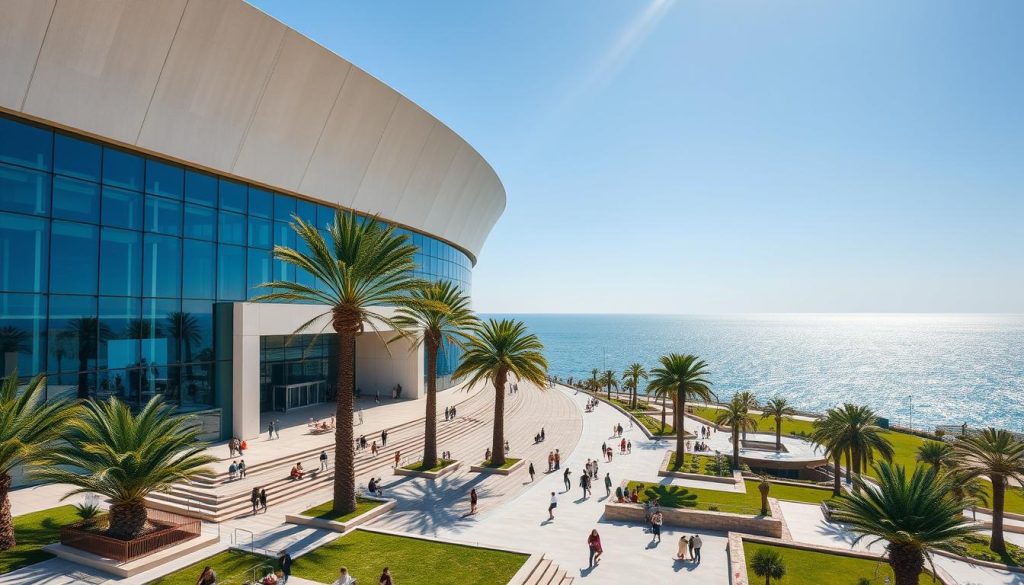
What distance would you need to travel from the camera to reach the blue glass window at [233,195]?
28594mm

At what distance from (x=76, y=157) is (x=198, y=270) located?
6.89 meters

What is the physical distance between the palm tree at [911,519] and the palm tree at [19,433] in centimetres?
2249

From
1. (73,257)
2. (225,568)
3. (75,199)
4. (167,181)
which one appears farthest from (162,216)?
(225,568)

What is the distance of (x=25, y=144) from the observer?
20953 millimetres

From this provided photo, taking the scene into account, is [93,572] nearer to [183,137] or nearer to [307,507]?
[307,507]

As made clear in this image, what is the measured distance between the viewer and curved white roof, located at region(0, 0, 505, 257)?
20750 millimetres

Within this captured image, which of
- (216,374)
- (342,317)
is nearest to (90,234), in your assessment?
(216,374)

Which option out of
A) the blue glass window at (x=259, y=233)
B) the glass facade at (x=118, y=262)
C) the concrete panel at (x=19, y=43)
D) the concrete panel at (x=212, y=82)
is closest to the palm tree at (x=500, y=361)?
the glass facade at (x=118, y=262)

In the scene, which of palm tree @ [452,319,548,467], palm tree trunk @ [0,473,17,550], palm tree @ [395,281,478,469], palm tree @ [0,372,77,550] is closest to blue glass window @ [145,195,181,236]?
palm tree @ [0,372,77,550]

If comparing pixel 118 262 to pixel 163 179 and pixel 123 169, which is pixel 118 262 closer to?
pixel 123 169

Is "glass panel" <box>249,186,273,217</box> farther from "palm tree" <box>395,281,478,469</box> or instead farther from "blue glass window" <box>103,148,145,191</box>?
"palm tree" <box>395,281,478,469</box>

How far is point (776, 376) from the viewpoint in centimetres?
14400

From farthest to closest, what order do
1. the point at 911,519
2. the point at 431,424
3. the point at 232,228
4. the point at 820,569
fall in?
the point at 232,228
the point at 431,424
the point at 820,569
the point at 911,519

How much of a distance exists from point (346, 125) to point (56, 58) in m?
14.2
